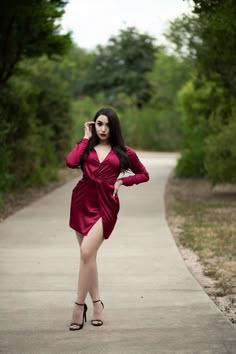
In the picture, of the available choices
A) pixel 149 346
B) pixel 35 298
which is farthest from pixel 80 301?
pixel 35 298

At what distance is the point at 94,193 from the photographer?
21.9ft

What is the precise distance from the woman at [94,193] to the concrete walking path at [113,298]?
396 millimetres

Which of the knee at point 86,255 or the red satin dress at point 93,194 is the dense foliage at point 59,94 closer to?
the red satin dress at point 93,194

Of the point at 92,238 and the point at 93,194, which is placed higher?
the point at 93,194

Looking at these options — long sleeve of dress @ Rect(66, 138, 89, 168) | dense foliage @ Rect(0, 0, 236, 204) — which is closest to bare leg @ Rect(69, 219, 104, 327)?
long sleeve of dress @ Rect(66, 138, 89, 168)

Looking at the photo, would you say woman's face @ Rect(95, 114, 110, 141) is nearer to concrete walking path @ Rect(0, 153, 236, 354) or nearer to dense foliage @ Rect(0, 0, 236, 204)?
concrete walking path @ Rect(0, 153, 236, 354)

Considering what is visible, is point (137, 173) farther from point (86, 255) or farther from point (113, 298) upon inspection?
point (113, 298)

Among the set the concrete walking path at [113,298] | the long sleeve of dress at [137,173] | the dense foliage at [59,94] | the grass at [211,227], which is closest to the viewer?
the concrete walking path at [113,298]

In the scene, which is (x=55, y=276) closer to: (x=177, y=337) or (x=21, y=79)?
(x=177, y=337)

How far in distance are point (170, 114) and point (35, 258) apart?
1676 inches

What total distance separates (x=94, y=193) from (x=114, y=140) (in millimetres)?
487

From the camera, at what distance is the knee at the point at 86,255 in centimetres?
660

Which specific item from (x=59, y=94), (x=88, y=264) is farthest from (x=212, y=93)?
(x=88, y=264)

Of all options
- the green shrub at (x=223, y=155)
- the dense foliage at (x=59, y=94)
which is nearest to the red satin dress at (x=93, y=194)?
the dense foliage at (x=59, y=94)
